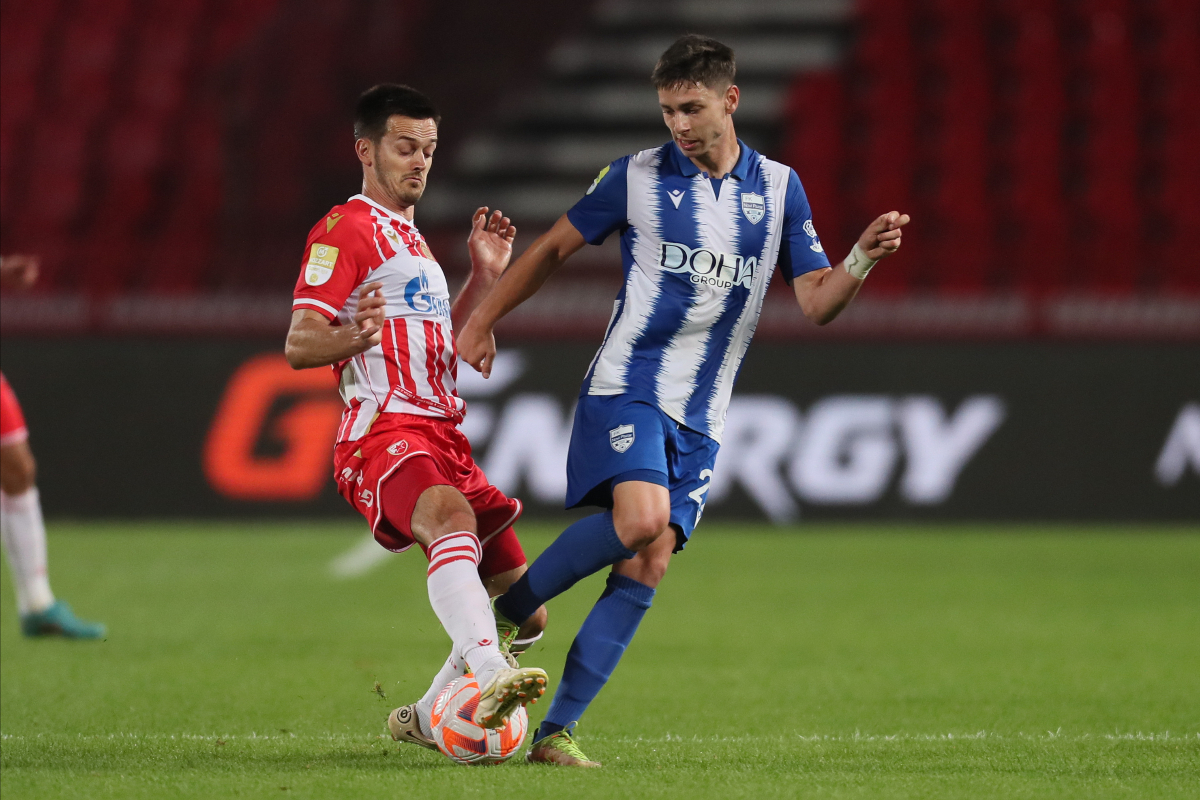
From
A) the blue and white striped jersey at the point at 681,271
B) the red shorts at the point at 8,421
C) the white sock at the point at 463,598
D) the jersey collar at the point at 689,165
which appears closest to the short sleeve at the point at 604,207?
the blue and white striped jersey at the point at 681,271

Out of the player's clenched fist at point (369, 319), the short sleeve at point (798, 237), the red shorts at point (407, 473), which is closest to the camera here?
the player's clenched fist at point (369, 319)

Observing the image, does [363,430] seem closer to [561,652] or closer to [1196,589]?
[561,652]

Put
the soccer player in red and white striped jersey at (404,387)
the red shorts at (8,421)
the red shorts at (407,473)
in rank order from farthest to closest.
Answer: the red shorts at (8,421) < the red shorts at (407,473) < the soccer player in red and white striped jersey at (404,387)

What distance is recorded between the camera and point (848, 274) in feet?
14.1

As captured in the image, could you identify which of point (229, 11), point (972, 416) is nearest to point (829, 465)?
point (972, 416)

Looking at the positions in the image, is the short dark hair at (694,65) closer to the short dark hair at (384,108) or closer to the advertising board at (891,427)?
the short dark hair at (384,108)

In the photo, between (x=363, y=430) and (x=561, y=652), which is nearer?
(x=363, y=430)

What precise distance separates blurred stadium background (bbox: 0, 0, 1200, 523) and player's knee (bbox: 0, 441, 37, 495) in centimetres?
434

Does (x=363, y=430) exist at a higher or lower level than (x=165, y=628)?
higher

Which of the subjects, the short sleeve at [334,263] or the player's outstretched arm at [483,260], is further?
the player's outstretched arm at [483,260]

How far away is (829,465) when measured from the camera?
11.2m

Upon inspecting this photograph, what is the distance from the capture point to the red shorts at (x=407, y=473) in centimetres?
416

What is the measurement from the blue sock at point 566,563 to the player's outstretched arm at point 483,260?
815 mm

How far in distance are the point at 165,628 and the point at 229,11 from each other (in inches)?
452
